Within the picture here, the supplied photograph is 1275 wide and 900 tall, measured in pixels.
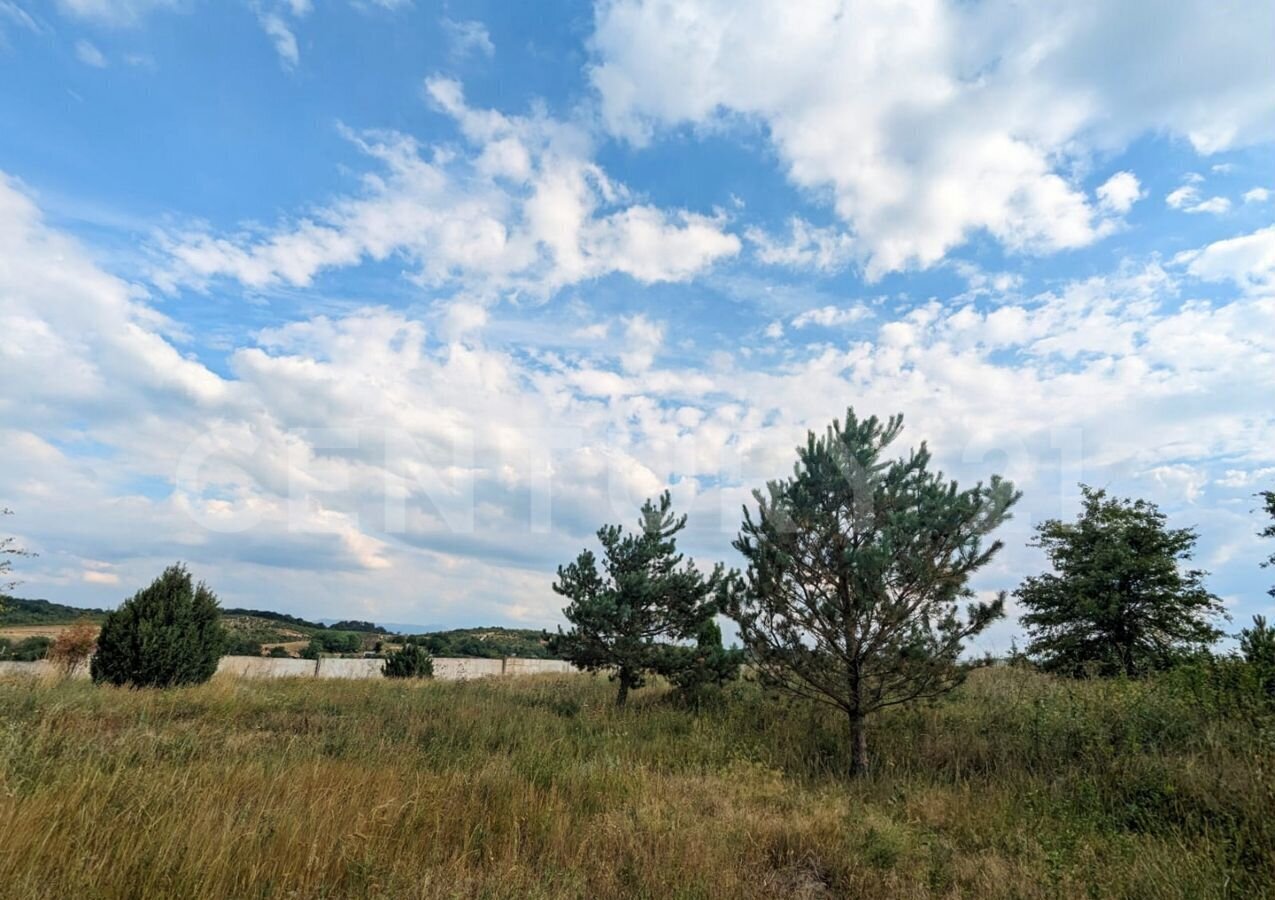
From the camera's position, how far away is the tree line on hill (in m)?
8.27

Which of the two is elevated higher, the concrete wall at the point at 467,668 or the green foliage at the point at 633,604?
the green foliage at the point at 633,604

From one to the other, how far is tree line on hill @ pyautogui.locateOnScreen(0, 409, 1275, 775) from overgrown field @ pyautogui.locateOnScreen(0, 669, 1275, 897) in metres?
1.35

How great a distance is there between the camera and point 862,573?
27.2 feet

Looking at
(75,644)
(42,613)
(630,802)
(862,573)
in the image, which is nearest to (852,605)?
(862,573)

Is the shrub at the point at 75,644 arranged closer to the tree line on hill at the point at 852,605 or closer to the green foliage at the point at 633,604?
the tree line on hill at the point at 852,605

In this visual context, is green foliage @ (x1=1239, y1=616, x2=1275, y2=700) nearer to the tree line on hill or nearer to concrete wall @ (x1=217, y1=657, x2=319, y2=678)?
the tree line on hill

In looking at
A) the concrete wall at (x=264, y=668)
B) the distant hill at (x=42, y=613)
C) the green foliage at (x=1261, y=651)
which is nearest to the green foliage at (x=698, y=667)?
the green foliage at (x=1261, y=651)

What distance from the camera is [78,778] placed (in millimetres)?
4941

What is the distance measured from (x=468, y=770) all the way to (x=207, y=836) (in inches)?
128

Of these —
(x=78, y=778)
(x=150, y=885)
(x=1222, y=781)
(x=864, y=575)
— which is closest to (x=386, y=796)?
(x=150, y=885)

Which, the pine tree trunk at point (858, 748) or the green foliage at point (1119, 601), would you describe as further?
the green foliage at point (1119, 601)

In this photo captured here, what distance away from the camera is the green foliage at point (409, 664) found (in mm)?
18906

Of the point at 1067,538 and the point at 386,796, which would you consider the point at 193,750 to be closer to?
the point at 386,796

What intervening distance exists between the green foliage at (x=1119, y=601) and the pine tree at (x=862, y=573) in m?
9.19
